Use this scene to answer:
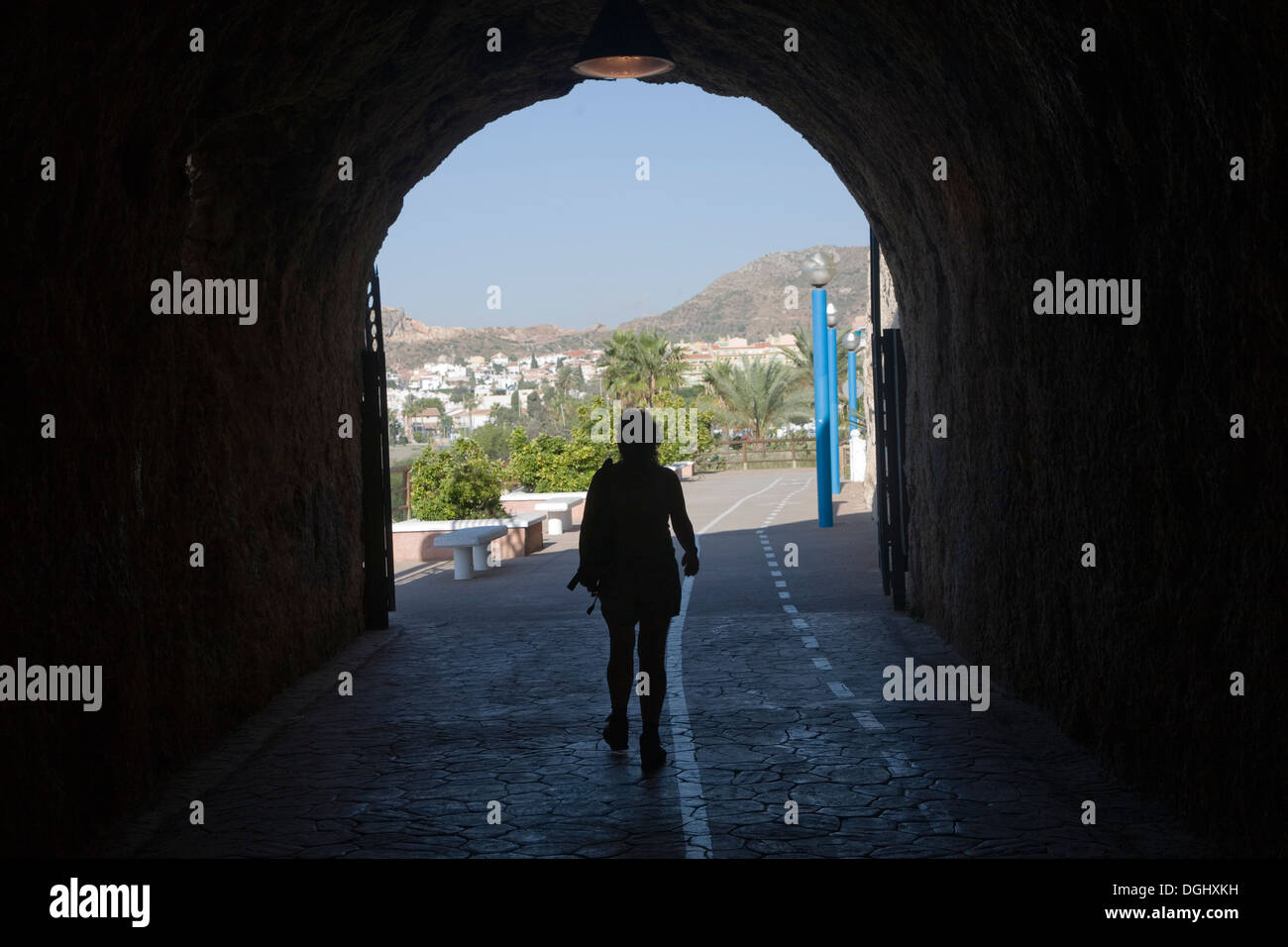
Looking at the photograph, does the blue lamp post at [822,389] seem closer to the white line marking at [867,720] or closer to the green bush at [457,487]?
the green bush at [457,487]

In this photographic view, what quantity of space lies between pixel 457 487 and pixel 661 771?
735 inches

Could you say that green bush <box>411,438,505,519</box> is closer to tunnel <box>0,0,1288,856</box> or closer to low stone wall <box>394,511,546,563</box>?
low stone wall <box>394,511,546,563</box>

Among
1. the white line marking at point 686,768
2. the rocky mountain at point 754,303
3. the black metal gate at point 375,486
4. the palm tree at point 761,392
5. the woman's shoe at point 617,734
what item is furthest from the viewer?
the rocky mountain at point 754,303

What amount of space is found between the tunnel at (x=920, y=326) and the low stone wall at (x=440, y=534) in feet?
36.3

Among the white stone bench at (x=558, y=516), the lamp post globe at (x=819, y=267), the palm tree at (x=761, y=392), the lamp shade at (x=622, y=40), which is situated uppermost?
the lamp post globe at (x=819, y=267)

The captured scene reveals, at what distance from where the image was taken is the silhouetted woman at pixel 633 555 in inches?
312

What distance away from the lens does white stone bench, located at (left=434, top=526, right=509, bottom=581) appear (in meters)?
20.1

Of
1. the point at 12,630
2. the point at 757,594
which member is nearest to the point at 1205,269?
the point at 12,630

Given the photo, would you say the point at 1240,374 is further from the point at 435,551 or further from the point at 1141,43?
the point at 435,551

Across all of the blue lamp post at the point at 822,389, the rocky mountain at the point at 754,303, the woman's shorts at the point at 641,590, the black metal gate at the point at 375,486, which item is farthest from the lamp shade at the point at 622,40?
the rocky mountain at the point at 754,303

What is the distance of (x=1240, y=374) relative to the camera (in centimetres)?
536

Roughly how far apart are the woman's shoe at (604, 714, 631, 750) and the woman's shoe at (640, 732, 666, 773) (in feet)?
1.45

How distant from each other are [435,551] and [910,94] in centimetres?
1634

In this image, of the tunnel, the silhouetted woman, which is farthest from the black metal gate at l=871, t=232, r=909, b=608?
the silhouetted woman
